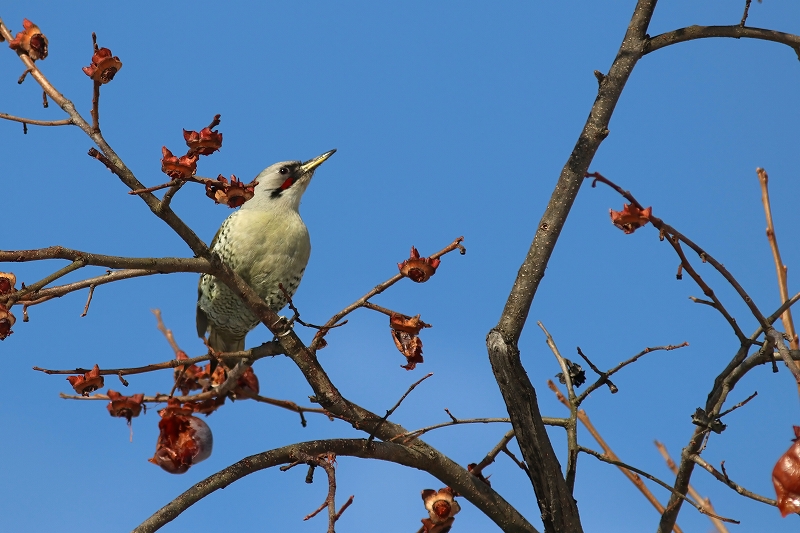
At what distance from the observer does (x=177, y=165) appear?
2.46 m

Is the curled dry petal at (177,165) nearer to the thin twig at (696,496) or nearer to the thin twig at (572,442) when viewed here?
the thin twig at (572,442)

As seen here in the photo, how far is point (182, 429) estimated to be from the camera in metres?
3.15

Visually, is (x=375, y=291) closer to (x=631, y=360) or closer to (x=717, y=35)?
(x=631, y=360)

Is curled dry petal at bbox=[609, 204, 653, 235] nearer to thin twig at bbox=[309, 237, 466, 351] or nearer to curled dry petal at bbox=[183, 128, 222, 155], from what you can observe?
thin twig at bbox=[309, 237, 466, 351]

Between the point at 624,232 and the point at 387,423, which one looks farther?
the point at 387,423

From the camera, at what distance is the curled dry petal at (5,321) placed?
253 centimetres

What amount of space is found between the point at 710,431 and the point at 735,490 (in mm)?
370

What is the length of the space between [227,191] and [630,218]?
1.28 m

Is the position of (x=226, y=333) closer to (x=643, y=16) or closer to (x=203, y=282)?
(x=203, y=282)

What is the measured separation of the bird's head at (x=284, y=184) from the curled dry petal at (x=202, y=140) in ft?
8.57

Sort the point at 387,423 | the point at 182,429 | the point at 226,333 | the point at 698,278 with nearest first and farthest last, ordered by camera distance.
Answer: the point at 698,278 < the point at 182,429 < the point at 387,423 < the point at 226,333

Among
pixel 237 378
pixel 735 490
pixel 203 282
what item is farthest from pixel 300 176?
pixel 735 490

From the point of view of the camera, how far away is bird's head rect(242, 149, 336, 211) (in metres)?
5.18

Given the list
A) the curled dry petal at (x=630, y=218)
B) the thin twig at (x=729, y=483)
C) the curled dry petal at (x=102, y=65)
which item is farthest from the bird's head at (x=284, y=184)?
the thin twig at (x=729, y=483)
